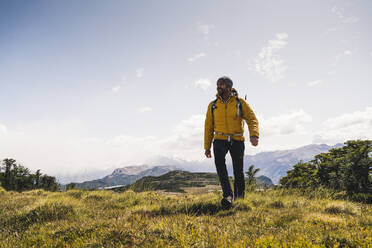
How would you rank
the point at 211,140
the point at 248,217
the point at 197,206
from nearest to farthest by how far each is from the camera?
the point at 248,217
the point at 197,206
the point at 211,140

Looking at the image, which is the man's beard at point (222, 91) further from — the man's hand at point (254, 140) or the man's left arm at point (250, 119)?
the man's hand at point (254, 140)

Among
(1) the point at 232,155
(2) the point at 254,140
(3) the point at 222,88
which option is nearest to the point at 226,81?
(3) the point at 222,88

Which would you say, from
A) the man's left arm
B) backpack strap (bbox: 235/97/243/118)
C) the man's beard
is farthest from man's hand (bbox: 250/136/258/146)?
the man's beard

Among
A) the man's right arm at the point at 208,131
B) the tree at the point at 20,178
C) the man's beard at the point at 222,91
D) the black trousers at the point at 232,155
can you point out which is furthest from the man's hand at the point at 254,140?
the tree at the point at 20,178

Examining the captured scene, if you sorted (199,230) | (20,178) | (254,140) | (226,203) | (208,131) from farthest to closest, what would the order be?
(20,178), (208,131), (254,140), (226,203), (199,230)

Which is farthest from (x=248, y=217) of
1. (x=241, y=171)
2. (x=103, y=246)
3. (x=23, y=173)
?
(x=23, y=173)

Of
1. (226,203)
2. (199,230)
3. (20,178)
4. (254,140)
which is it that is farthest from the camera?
(20,178)

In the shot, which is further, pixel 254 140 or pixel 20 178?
pixel 20 178

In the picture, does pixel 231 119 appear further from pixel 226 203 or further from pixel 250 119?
pixel 226 203

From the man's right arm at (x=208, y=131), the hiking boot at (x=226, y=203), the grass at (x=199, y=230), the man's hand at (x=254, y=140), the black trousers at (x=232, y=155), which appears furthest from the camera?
the man's right arm at (x=208, y=131)

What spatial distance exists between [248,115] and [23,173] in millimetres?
74168

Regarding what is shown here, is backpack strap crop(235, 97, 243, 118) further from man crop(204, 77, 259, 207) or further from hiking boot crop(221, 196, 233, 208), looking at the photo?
hiking boot crop(221, 196, 233, 208)

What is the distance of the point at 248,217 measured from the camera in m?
3.71

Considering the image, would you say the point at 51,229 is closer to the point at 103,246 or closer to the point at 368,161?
the point at 103,246
